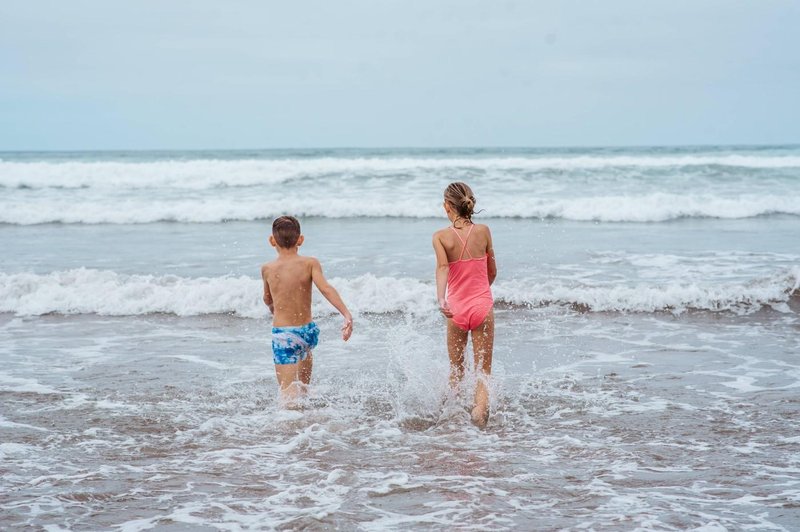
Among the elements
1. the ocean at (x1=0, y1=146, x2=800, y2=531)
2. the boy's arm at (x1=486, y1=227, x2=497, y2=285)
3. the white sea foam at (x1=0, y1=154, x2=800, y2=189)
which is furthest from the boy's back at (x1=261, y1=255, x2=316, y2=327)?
the white sea foam at (x1=0, y1=154, x2=800, y2=189)

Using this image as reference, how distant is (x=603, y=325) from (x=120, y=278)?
6529mm

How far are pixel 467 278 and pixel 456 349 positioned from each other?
58cm

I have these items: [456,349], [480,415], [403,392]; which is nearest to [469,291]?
[456,349]

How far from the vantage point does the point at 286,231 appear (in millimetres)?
5723

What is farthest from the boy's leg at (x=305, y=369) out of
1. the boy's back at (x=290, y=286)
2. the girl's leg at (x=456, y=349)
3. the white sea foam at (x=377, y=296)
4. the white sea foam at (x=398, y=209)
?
the white sea foam at (x=398, y=209)

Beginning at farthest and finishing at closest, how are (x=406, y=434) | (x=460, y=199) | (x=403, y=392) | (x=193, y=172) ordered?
(x=193, y=172) < (x=403, y=392) < (x=460, y=199) < (x=406, y=434)

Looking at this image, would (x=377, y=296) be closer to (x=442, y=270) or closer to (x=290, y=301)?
(x=290, y=301)

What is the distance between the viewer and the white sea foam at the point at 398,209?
65.7ft

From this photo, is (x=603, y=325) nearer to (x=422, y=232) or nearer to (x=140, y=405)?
(x=140, y=405)

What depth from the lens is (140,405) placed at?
618cm

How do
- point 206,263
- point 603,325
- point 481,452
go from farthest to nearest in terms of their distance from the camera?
point 206,263
point 603,325
point 481,452

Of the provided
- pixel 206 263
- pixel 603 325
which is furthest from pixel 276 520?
pixel 206 263

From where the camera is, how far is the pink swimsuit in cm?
579

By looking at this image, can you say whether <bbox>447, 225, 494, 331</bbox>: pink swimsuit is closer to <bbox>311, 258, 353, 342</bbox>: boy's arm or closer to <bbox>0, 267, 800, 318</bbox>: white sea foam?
<bbox>311, 258, 353, 342</bbox>: boy's arm
